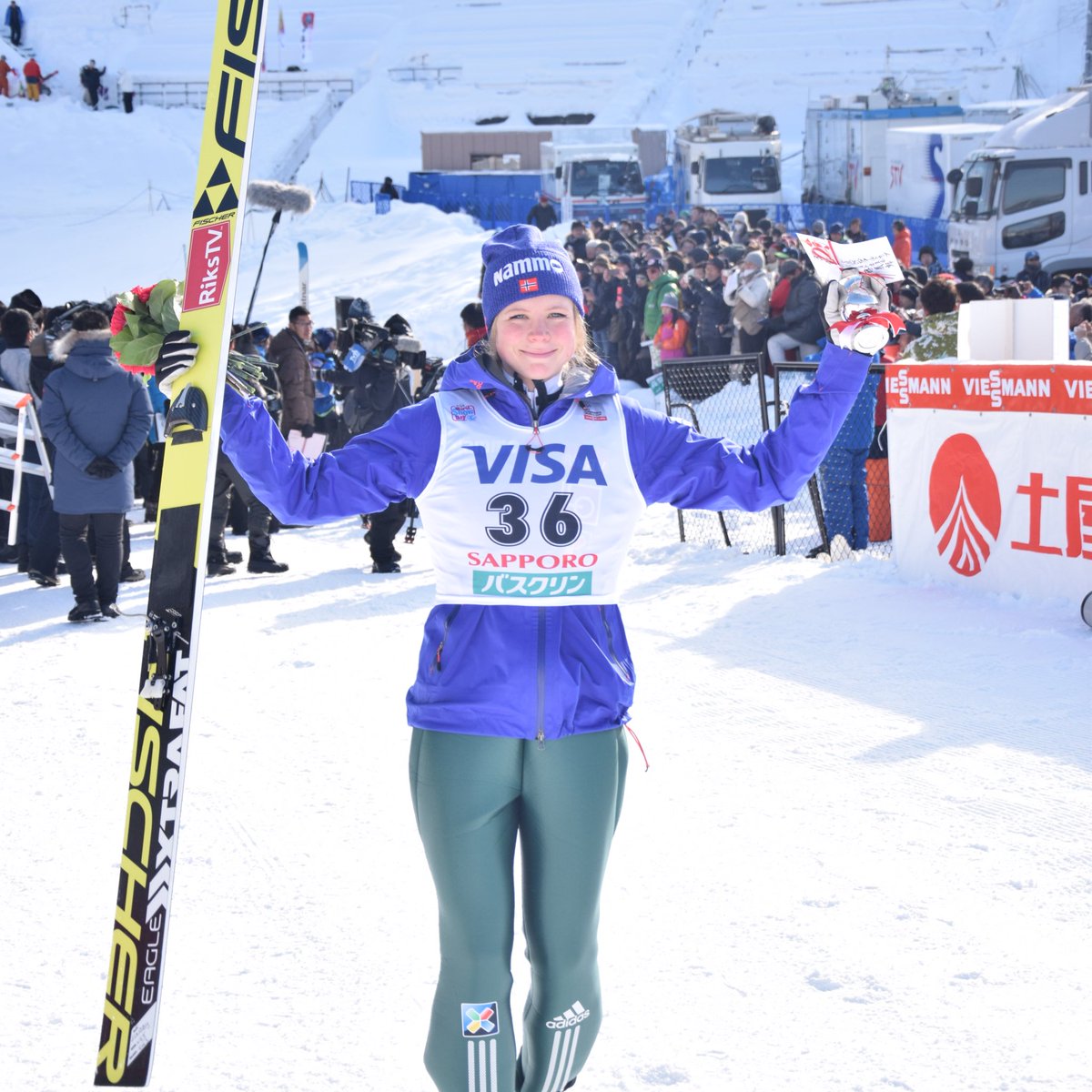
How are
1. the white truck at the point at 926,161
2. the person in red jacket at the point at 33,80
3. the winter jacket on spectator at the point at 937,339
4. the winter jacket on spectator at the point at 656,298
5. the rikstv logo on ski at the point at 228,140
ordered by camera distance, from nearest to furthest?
1. the rikstv logo on ski at the point at 228,140
2. the winter jacket on spectator at the point at 937,339
3. the winter jacket on spectator at the point at 656,298
4. the white truck at the point at 926,161
5. the person in red jacket at the point at 33,80

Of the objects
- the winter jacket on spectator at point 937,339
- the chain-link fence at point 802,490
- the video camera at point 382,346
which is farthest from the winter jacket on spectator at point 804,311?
the video camera at point 382,346

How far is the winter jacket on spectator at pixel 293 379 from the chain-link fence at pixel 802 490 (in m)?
2.52

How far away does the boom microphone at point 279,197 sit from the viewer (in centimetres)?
1204

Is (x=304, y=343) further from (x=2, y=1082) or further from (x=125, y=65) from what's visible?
(x=125, y=65)

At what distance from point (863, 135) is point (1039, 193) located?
756cm

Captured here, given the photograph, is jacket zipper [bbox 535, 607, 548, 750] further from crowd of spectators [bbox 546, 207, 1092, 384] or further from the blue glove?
crowd of spectators [bbox 546, 207, 1092, 384]

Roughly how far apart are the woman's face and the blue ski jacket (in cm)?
5

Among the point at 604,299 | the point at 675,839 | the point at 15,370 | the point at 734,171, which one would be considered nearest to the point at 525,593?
the point at 675,839

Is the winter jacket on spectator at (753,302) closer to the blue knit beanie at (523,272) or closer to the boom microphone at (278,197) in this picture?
the boom microphone at (278,197)

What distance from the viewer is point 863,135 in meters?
26.4

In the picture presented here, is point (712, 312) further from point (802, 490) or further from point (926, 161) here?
point (926, 161)

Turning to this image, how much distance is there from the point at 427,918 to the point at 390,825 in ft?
2.61

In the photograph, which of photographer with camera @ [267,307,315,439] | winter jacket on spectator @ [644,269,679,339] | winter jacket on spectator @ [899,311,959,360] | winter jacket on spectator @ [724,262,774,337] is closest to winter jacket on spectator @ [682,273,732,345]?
winter jacket on spectator @ [644,269,679,339]

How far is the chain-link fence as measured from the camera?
891 cm
